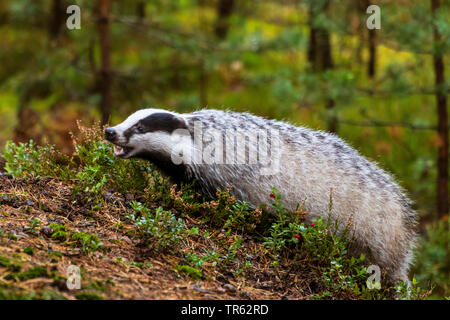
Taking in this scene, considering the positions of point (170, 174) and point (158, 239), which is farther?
point (170, 174)

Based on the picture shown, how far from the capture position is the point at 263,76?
420 inches

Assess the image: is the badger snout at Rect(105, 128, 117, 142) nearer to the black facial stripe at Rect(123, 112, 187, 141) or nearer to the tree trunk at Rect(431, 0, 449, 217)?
the black facial stripe at Rect(123, 112, 187, 141)

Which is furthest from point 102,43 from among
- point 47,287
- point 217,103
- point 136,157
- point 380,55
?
point 380,55

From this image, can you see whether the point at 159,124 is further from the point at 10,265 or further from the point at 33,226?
the point at 10,265

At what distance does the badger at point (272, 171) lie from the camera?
5.08 m

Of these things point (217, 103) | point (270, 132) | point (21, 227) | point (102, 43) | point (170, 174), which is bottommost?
point (21, 227)

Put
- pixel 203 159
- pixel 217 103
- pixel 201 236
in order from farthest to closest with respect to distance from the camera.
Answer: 1. pixel 217 103
2. pixel 203 159
3. pixel 201 236

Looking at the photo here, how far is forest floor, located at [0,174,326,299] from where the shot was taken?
3.31 m

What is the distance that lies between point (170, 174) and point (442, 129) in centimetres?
548

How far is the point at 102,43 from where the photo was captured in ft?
33.7

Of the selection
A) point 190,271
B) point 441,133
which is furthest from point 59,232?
point 441,133

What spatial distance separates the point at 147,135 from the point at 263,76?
5.96 meters

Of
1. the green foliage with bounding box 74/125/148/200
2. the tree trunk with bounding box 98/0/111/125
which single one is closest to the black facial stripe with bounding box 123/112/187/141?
the green foliage with bounding box 74/125/148/200

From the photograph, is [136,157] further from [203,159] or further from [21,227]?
[21,227]
